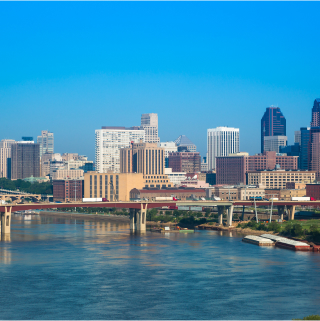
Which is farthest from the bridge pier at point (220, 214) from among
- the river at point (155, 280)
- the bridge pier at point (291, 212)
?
the river at point (155, 280)

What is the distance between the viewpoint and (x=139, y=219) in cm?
13925

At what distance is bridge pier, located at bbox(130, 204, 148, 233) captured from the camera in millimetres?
138125

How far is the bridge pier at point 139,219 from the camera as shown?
138 metres

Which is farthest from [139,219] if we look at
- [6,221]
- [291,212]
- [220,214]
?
[291,212]

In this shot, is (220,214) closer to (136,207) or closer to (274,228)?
(136,207)

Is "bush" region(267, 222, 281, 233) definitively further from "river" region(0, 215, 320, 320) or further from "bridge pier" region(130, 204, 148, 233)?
"bridge pier" region(130, 204, 148, 233)

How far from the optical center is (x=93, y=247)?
104 m

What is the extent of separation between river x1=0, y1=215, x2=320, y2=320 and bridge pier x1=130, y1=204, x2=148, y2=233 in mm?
24681

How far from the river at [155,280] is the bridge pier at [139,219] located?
2468 centimetres

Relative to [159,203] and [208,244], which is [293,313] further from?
[159,203]

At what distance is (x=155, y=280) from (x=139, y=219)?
64.2 m

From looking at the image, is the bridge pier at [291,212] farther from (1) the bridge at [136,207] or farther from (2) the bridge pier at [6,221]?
(2) the bridge pier at [6,221]

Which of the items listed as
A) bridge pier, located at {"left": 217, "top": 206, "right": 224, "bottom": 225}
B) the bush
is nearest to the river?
the bush

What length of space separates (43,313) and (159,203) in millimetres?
83872
